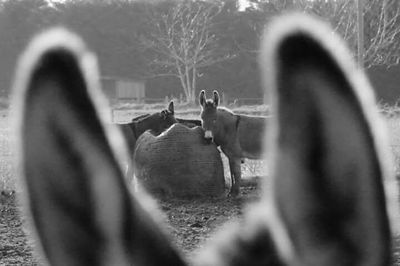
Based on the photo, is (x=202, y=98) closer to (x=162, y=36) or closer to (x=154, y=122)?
(x=154, y=122)

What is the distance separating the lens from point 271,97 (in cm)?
31

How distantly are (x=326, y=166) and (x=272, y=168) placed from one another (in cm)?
2

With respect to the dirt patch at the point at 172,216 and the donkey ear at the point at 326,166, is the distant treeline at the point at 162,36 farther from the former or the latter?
the dirt patch at the point at 172,216

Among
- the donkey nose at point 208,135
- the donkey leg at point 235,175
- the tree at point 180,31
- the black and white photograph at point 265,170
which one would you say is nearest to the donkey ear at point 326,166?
the black and white photograph at point 265,170

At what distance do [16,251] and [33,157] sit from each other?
413cm

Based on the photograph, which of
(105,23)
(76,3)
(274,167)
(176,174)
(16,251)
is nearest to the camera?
(274,167)

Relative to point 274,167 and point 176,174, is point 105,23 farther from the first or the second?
point 176,174

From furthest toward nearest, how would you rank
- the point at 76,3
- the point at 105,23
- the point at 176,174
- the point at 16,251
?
the point at 176,174, the point at 16,251, the point at 105,23, the point at 76,3

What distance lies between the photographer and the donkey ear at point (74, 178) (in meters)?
0.31

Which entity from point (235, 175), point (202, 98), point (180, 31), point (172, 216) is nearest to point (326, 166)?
point (172, 216)

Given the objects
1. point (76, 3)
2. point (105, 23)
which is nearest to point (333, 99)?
point (76, 3)

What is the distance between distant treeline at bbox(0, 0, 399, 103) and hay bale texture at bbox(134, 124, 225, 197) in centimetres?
64

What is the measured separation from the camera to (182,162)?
6.72 meters

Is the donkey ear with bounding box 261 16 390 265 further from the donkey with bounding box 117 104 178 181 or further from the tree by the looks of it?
the donkey with bounding box 117 104 178 181
